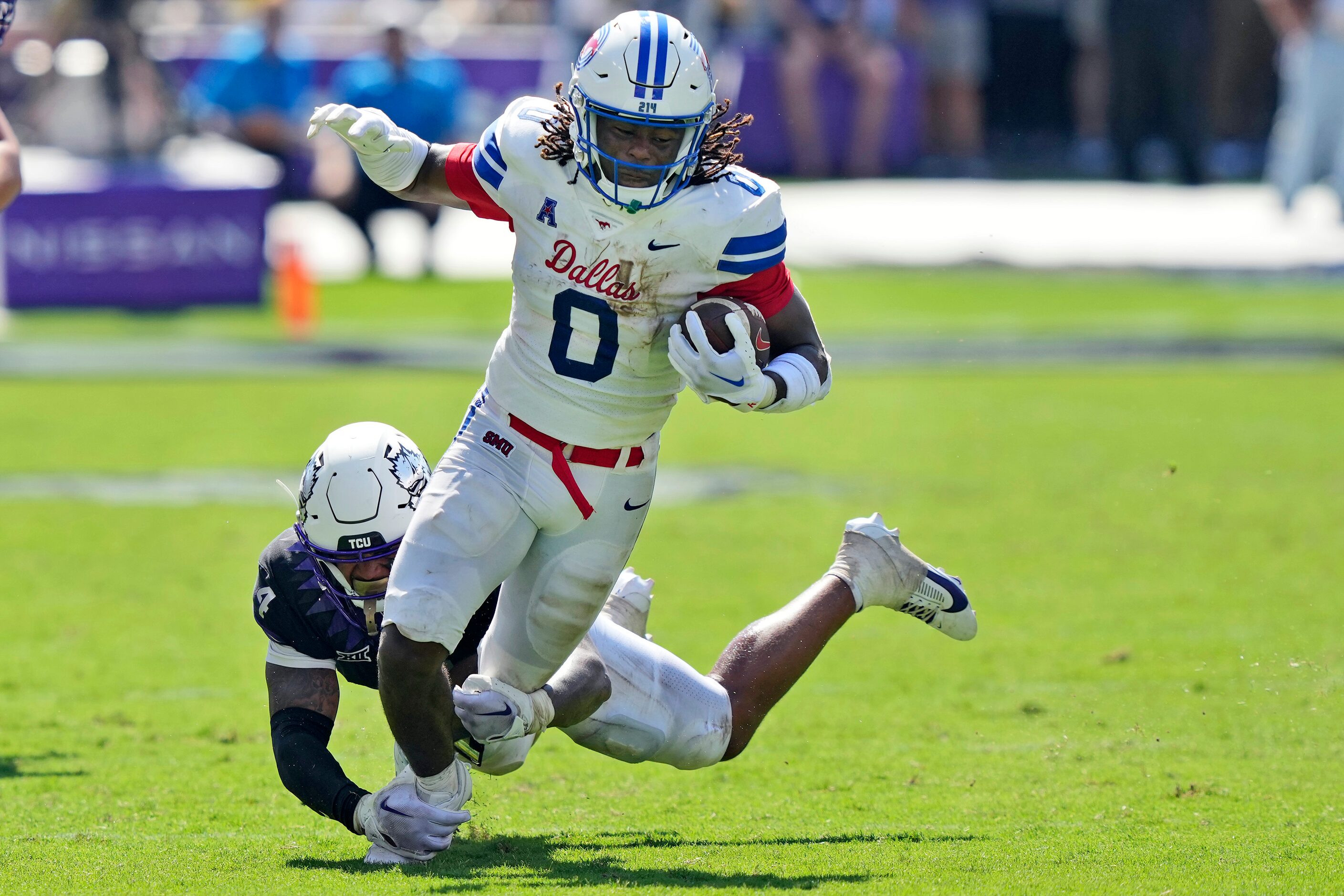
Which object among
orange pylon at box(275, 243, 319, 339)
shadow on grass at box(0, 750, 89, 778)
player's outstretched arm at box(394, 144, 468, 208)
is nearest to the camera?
player's outstretched arm at box(394, 144, 468, 208)

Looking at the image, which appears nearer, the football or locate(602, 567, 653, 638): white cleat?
the football

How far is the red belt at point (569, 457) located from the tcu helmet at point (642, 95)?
56 cm

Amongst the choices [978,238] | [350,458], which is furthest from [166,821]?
[978,238]

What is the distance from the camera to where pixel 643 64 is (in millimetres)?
4164

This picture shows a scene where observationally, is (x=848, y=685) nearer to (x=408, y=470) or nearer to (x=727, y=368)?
(x=408, y=470)

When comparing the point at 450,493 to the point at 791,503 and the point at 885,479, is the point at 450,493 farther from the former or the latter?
the point at 885,479

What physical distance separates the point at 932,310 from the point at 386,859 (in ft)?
35.1

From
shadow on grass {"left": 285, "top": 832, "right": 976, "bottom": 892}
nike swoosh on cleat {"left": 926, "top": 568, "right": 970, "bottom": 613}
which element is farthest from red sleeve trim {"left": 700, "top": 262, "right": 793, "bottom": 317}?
shadow on grass {"left": 285, "top": 832, "right": 976, "bottom": 892}

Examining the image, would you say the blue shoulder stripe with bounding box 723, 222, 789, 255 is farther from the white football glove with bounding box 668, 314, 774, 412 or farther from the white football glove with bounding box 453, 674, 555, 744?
the white football glove with bounding box 453, 674, 555, 744

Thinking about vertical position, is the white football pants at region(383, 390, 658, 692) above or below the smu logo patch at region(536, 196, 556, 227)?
below

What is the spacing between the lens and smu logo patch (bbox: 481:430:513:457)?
433 cm

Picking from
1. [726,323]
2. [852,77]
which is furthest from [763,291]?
[852,77]

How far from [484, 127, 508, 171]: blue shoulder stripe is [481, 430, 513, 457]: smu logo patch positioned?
62 cm

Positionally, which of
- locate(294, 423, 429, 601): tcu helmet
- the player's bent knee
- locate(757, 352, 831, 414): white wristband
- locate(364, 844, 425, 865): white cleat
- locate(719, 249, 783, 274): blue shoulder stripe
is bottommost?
locate(364, 844, 425, 865): white cleat
